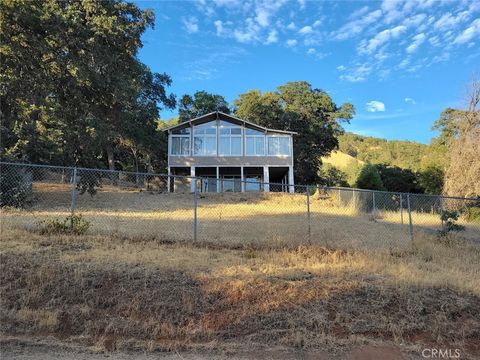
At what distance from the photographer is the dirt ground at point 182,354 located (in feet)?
16.2

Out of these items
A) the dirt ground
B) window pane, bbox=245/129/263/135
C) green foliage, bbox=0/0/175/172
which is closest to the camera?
the dirt ground

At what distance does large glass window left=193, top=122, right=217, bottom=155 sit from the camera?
33.7 meters

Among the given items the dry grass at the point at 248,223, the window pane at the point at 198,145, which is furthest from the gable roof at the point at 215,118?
the dry grass at the point at 248,223

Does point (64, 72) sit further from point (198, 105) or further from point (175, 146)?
point (198, 105)

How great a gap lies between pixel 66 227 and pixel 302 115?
111ft

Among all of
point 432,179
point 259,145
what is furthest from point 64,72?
point 432,179

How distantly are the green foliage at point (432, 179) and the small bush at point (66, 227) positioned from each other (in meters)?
30.6

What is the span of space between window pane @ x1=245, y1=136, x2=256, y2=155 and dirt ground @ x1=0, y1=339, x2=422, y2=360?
28588 millimetres

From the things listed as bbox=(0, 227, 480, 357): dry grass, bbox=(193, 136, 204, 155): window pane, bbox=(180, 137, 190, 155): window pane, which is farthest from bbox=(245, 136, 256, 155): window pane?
bbox=(0, 227, 480, 357): dry grass

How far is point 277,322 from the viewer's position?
5953 millimetres

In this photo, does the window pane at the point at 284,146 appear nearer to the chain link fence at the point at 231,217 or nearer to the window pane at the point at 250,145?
the window pane at the point at 250,145

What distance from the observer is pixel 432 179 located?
3469cm

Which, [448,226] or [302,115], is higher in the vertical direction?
[302,115]

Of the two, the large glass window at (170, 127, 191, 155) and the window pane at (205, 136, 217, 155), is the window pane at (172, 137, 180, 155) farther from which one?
the window pane at (205, 136, 217, 155)
